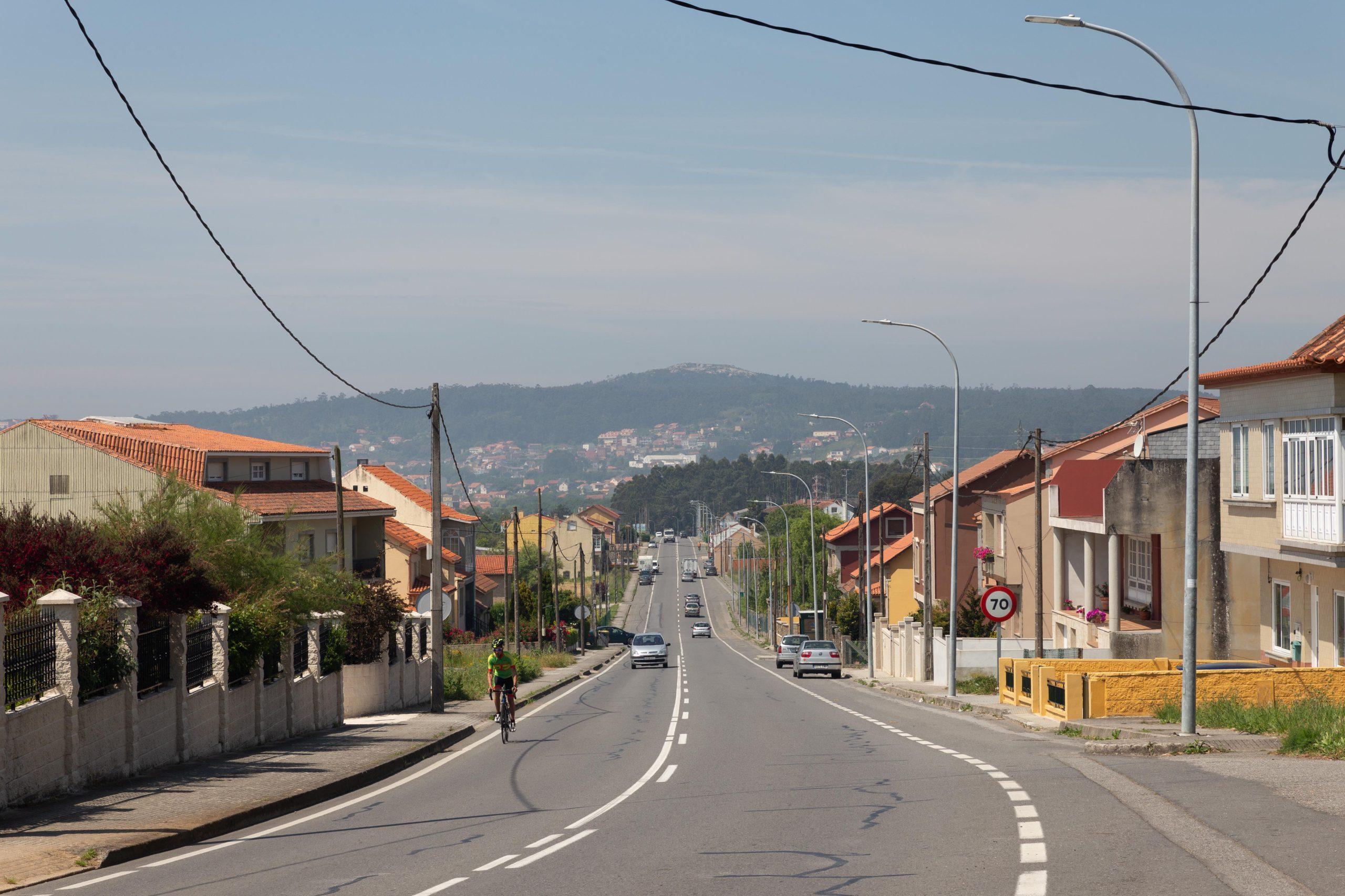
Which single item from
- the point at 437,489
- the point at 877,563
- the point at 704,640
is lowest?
the point at 704,640

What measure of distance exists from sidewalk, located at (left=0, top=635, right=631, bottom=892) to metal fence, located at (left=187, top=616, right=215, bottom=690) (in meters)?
1.14

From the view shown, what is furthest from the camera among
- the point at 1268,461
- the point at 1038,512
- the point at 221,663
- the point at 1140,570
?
the point at 1140,570

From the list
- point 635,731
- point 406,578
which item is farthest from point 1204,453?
point 406,578

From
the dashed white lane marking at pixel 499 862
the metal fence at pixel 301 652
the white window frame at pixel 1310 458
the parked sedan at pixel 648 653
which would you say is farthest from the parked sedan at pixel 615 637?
the dashed white lane marking at pixel 499 862

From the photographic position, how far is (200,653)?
57.9ft

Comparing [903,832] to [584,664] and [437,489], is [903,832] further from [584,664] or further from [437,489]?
[584,664]

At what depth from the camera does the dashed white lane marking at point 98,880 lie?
9.33 metres

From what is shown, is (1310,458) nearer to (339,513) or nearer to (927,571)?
(927,571)

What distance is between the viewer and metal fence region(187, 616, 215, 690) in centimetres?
1712

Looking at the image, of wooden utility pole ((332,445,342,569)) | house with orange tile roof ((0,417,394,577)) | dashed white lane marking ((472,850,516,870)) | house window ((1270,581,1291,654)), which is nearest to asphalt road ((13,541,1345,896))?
dashed white lane marking ((472,850,516,870))

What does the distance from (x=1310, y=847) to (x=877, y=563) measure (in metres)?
72.4

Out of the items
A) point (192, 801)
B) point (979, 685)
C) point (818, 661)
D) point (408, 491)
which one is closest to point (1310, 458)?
point (979, 685)

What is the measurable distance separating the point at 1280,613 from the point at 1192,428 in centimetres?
1228

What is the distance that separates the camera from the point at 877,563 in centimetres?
8062
